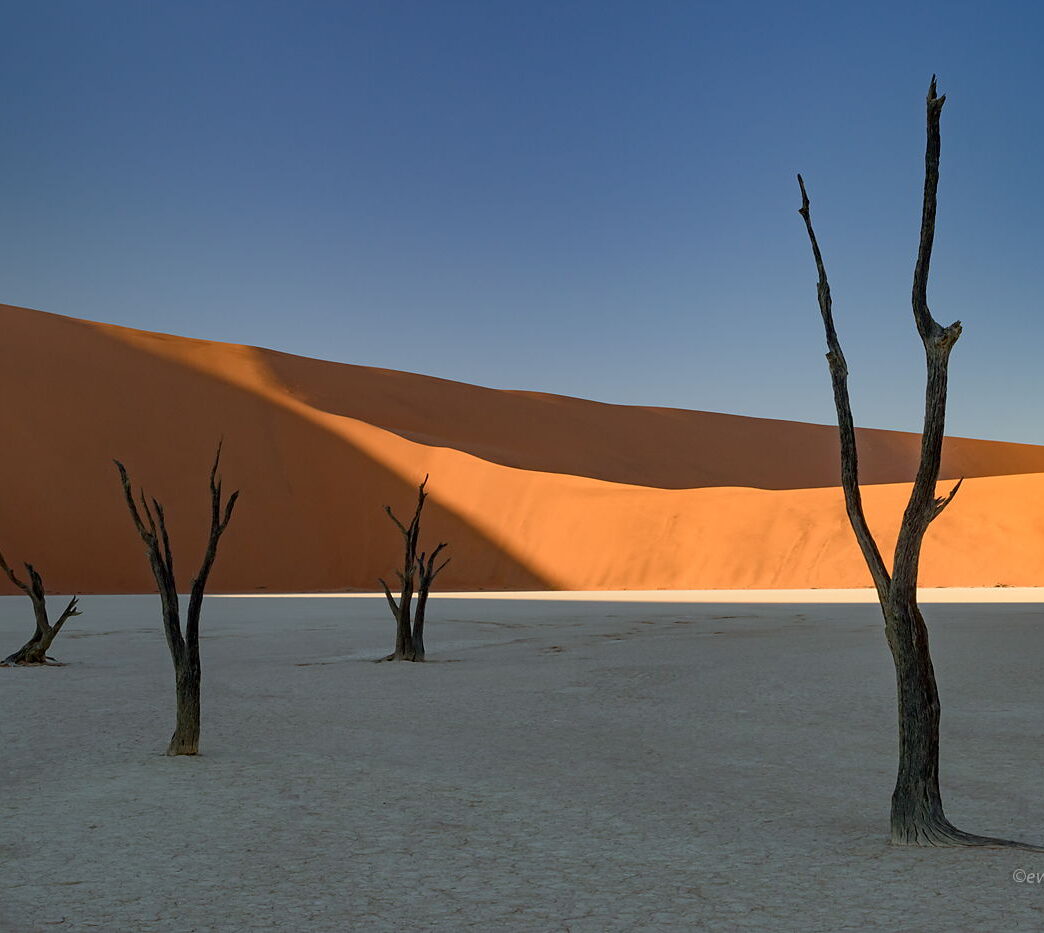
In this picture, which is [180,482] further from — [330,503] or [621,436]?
[621,436]

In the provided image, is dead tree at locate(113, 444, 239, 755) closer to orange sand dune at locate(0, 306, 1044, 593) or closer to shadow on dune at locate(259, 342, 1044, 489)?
orange sand dune at locate(0, 306, 1044, 593)

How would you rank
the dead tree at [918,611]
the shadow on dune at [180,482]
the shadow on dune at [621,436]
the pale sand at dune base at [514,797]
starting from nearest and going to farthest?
the pale sand at dune base at [514,797] → the dead tree at [918,611] → the shadow on dune at [180,482] → the shadow on dune at [621,436]

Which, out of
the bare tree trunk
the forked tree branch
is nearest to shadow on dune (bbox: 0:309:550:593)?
the bare tree trunk

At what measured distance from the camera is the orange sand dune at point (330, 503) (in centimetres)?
4091

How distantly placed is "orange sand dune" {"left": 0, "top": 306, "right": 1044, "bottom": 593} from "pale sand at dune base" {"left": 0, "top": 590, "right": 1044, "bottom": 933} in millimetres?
27663

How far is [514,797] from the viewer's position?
631 centimetres

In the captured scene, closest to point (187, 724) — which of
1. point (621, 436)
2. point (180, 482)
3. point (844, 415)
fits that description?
point (844, 415)

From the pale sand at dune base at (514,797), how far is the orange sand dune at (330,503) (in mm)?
27663

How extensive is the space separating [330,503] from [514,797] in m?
45.1

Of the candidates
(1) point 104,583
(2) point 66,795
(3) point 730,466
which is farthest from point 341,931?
(3) point 730,466

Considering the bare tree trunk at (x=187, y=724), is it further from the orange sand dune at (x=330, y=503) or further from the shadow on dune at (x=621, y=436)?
the shadow on dune at (x=621, y=436)

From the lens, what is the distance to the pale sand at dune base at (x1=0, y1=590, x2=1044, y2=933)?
4.33 meters

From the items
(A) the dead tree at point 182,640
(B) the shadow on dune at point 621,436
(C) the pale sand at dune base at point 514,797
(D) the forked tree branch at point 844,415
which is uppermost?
(B) the shadow on dune at point 621,436

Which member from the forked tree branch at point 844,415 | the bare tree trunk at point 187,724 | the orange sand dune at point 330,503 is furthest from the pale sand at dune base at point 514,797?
the orange sand dune at point 330,503
